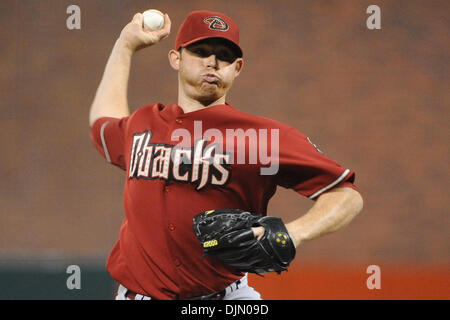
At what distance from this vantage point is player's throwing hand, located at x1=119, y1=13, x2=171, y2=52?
5.56ft

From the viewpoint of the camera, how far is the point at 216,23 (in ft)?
5.06

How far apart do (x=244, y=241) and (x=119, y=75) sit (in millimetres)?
766

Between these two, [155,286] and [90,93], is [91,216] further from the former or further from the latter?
[155,286]

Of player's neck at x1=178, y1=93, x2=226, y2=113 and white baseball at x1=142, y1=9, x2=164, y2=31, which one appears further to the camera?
white baseball at x1=142, y1=9, x2=164, y2=31

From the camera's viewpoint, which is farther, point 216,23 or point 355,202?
point 216,23

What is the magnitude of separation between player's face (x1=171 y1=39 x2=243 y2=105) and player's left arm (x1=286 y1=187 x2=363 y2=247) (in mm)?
420

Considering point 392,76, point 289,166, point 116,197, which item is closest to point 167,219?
point 289,166

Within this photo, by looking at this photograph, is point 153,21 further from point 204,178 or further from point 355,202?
point 355,202

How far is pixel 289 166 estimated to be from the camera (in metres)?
→ 1.41

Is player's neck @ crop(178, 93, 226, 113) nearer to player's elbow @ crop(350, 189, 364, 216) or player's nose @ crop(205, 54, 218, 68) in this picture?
player's nose @ crop(205, 54, 218, 68)
